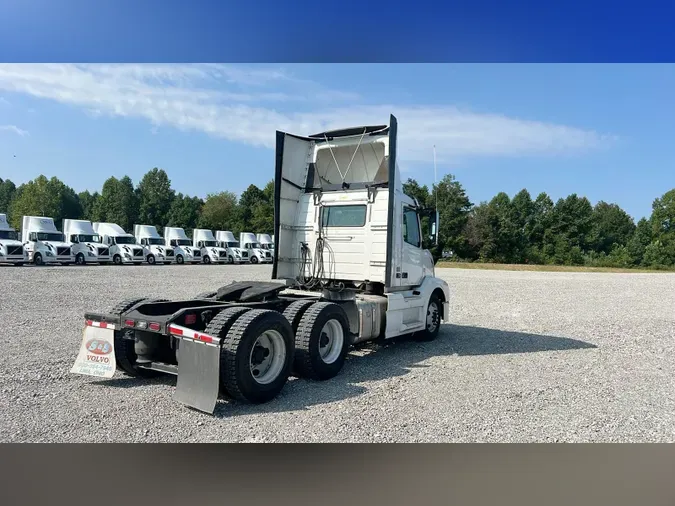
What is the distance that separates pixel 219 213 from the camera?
50.3 metres

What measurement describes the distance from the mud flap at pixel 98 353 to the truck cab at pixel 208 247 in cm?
3232

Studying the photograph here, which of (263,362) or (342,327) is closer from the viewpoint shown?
(263,362)

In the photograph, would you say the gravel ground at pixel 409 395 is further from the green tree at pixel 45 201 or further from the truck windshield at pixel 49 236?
the green tree at pixel 45 201

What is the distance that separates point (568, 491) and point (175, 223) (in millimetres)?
43821

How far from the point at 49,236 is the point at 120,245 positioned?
14.6 feet

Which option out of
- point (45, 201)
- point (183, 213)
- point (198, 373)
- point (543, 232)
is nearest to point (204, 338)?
point (198, 373)

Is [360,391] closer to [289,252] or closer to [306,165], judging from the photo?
[289,252]

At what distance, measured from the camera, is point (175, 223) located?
4447cm

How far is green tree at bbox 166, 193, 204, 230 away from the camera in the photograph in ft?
147

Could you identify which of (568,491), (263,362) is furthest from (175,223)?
(568,491)

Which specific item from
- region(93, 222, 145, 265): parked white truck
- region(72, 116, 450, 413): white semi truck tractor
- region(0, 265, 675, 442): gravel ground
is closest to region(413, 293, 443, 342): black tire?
region(72, 116, 450, 413): white semi truck tractor

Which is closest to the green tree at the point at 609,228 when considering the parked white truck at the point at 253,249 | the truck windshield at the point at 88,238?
the parked white truck at the point at 253,249

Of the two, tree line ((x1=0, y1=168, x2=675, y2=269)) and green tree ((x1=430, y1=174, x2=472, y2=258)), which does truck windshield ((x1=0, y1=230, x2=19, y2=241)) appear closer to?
tree line ((x1=0, y1=168, x2=675, y2=269))

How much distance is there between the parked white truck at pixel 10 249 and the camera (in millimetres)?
25250
